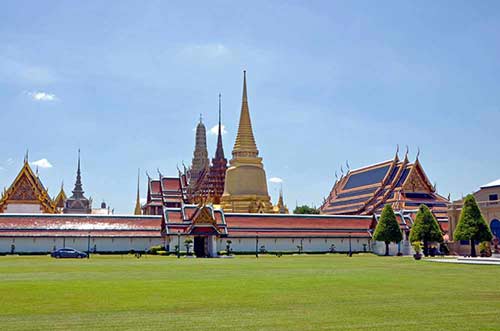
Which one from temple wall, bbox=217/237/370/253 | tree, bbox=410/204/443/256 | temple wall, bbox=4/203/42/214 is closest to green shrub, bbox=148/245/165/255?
temple wall, bbox=217/237/370/253

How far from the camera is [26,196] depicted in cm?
7112

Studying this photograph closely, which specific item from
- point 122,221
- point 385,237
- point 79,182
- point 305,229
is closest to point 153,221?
point 122,221

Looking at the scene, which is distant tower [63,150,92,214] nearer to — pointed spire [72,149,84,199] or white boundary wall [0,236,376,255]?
pointed spire [72,149,84,199]

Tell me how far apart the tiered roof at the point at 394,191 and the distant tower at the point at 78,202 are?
5266 cm

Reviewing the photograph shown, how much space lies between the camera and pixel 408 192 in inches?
2940

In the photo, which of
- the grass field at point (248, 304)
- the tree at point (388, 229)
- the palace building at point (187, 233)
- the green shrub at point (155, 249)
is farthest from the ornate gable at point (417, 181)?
the grass field at point (248, 304)

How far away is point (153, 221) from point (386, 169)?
33.0 metres

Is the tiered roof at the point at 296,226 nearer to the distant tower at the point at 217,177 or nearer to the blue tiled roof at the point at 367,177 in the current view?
the blue tiled roof at the point at 367,177

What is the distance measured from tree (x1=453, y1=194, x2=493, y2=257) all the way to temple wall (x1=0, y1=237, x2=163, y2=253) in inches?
1097

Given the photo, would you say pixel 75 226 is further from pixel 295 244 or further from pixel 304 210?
pixel 304 210

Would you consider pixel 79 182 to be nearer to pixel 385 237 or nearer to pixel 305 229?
pixel 305 229

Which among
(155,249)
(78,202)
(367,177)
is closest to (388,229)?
(155,249)

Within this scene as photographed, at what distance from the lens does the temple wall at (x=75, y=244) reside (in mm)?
54875

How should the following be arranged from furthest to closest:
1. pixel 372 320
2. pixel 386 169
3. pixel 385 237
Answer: pixel 386 169, pixel 385 237, pixel 372 320
